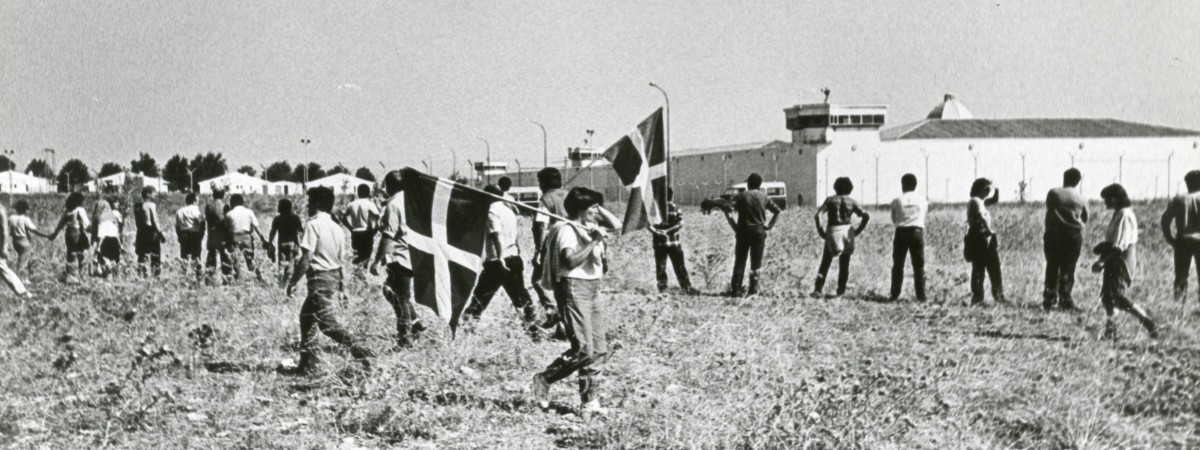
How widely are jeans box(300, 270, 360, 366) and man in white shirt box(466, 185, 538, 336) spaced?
137 centimetres

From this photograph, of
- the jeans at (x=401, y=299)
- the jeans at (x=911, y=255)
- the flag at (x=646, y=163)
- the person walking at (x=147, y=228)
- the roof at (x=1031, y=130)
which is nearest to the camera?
the jeans at (x=401, y=299)

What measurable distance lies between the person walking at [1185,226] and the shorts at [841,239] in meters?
3.14

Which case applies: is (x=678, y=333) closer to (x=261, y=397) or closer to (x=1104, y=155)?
(x=261, y=397)

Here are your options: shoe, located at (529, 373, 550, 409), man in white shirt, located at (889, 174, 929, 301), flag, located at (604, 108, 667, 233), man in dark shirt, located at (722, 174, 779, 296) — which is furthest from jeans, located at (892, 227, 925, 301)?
shoe, located at (529, 373, 550, 409)

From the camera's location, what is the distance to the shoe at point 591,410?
19.5 feet

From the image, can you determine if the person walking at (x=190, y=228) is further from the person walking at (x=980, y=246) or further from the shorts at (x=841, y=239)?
the person walking at (x=980, y=246)

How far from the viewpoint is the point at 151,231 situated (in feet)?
43.0

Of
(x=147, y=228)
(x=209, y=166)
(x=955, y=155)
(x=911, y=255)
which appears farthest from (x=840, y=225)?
(x=209, y=166)

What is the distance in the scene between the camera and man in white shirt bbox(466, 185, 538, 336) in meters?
8.30


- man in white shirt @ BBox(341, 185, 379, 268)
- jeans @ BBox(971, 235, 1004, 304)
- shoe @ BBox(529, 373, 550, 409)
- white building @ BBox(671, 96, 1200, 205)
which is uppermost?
white building @ BBox(671, 96, 1200, 205)

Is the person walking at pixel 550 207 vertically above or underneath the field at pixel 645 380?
above

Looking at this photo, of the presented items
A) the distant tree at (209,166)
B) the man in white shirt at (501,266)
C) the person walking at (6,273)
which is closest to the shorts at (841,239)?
the man in white shirt at (501,266)

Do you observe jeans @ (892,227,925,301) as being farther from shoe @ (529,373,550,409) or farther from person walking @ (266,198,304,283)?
person walking @ (266,198,304,283)

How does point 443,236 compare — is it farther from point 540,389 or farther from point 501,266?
A: point 501,266
